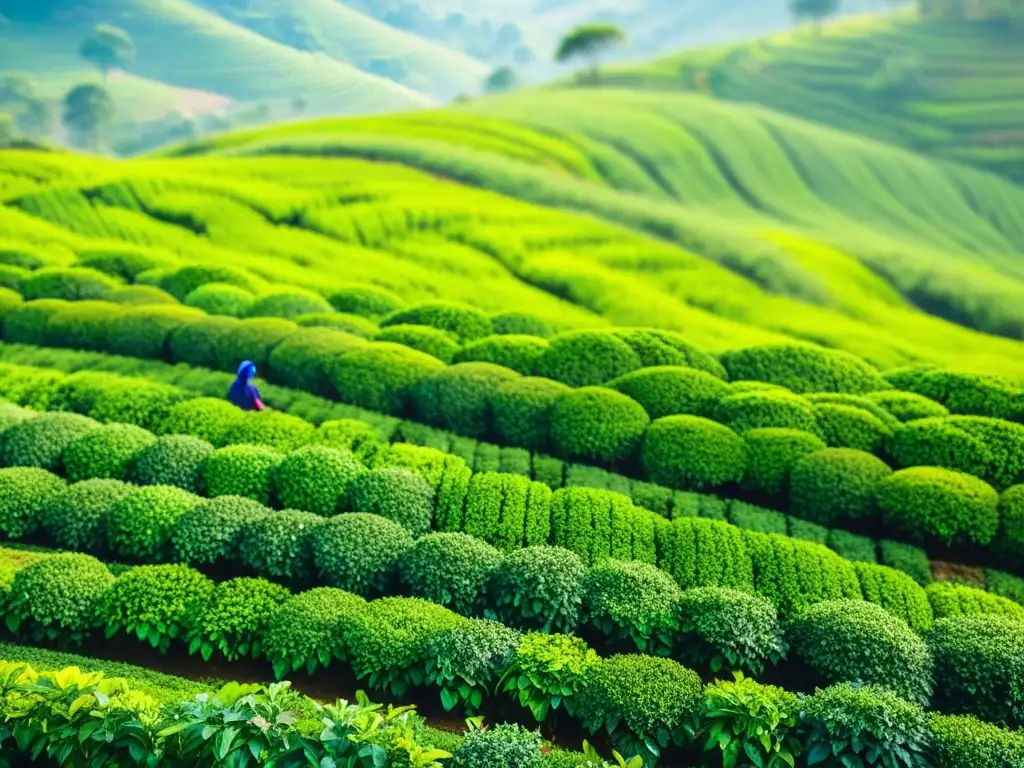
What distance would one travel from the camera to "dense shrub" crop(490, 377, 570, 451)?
35.7 feet

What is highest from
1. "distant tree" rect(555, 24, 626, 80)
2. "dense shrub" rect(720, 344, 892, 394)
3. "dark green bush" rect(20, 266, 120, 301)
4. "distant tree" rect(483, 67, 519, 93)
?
"distant tree" rect(555, 24, 626, 80)

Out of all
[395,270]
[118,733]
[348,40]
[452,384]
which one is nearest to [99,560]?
[118,733]

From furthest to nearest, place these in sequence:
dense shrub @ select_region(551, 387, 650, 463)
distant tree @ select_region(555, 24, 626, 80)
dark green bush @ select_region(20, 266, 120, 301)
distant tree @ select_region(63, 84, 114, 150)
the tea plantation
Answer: distant tree @ select_region(555, 24, 626, 80) → distant tree @ select_region(63, 84, 114, 150) → dark green bush @ select_region(20, 266, 120, 301) → dense shrub @ select_region(551, 387, 650, 463) → the tea plantation

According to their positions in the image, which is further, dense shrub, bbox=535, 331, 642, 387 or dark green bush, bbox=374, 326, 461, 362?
dark green bush, bbox=374, 326, 461, 362

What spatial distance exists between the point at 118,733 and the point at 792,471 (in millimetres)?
7462

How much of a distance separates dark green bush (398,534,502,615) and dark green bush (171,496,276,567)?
1.63m

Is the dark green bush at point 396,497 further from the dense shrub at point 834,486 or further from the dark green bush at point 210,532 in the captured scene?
the dense shrub at point 834,486

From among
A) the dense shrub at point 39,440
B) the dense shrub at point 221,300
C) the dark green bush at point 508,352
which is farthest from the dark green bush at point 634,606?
the dense shrub at point 221,300

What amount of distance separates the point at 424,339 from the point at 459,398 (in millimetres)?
1944

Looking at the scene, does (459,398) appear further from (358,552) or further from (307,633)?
(307,633)

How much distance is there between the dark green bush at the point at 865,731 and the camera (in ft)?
20.1

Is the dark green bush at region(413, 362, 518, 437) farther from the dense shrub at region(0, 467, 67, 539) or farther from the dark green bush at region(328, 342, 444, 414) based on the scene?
the dense shrub at region(0, 467, 67, 539)

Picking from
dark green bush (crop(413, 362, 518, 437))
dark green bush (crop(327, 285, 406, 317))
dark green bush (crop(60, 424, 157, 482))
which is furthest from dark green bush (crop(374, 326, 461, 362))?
dark green bush (crop(60, 424, 157, 482))

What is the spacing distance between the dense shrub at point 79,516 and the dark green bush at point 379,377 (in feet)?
11.3
